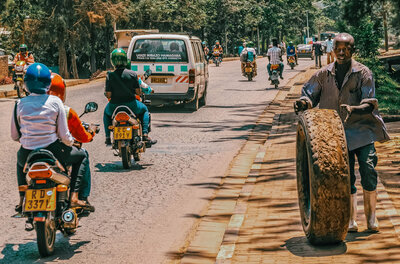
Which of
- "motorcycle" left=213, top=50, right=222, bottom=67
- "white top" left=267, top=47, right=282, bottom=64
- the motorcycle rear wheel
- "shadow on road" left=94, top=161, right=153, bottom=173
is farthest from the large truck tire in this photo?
"motorcycle" left=213, top=50, right=222, bottom=67

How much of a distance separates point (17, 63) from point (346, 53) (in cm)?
1767

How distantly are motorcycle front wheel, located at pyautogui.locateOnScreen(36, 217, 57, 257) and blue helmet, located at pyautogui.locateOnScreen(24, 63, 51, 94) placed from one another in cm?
113

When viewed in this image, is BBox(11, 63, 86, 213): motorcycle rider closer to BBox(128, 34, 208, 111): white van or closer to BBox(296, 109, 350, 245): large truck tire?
BBox(296, 109, 350, 245): large truck tire

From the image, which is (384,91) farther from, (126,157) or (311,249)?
(311,249)

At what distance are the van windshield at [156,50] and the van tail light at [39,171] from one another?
12.1 meters

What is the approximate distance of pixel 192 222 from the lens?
735cm

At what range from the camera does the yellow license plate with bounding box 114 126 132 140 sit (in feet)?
32.8

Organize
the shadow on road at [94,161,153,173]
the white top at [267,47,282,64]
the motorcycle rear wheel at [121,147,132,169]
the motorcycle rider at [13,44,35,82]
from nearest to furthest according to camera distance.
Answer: the motorcycle rear wheel at [121,147,132,169]
the shadow on road at [94,161,153,173]
the motorcycle rider at [13,44,35,82]
the white top at [267,47,282,64]

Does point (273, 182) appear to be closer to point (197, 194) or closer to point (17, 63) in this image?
point (197, 194)

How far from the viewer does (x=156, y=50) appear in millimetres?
17625

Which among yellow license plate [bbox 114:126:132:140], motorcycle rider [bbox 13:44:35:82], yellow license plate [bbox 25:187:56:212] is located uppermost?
motorcycle rider [bbox 13:44:35:82]

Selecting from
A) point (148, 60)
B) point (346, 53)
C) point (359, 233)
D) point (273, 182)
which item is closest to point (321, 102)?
point (346, 53)

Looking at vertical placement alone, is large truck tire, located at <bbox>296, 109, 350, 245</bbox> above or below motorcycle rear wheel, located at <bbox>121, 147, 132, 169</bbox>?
above

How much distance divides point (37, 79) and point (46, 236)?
1.35m
